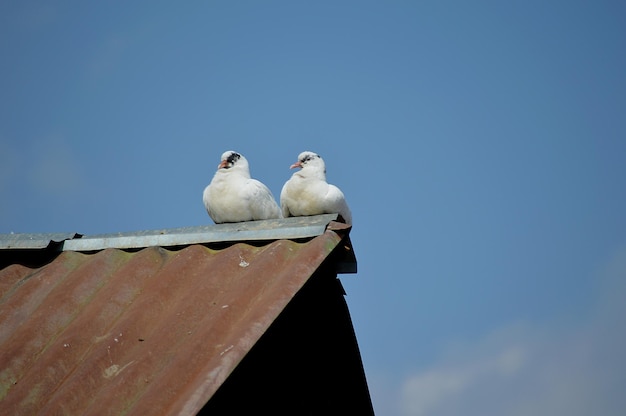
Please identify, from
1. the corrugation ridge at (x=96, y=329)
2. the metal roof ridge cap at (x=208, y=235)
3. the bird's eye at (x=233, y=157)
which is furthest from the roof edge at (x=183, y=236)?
the bird's eye at (x=233, y=157)

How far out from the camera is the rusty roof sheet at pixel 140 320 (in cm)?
359

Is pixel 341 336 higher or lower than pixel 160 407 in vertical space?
higher

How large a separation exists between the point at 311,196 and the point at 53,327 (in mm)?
3361

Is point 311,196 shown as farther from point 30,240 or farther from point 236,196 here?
point 30,240

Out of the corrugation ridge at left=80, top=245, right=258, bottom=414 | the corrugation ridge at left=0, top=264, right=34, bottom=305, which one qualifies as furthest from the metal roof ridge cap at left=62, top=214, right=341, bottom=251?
the corrugation ridge at left=0, top=264, right=34, bottom=305

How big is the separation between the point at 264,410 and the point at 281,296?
0.80 m

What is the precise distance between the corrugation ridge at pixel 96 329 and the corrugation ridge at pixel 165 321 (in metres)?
0.09

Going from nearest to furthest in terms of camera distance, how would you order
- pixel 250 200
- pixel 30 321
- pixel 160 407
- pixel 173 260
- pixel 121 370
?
pixel 160 407 < pixel 121 370 < pixel 30 321 < pixel 173 260 < pixel 250 200

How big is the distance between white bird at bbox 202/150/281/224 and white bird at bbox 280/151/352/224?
0.16 meters

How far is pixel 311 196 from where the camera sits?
730cm

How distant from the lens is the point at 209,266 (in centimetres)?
461

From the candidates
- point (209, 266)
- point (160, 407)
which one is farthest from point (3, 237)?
point (160, 407)

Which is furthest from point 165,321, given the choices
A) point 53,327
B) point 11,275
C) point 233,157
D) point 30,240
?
point 233,157

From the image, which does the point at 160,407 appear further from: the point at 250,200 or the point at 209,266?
the point at 250,200
